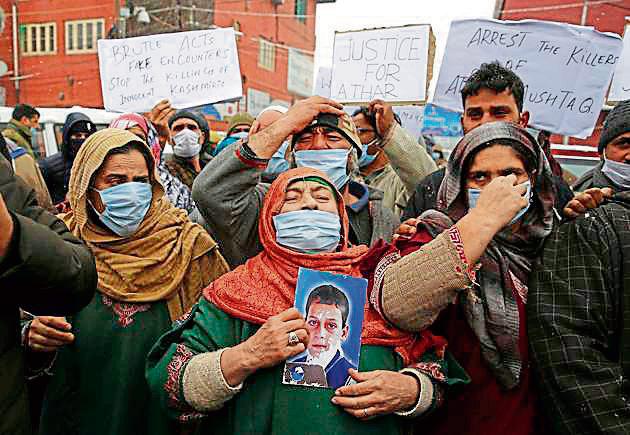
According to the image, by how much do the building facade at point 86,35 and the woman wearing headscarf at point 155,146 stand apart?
1742cm

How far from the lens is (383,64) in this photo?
426cm

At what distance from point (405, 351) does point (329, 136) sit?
1139 mm

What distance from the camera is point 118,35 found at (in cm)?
2047

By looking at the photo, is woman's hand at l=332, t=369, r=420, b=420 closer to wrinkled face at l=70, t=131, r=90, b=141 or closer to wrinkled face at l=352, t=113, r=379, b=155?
wrinkled face at l=352, t=113, r=379, b=155

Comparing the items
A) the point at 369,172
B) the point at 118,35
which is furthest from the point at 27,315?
the point at 118,35

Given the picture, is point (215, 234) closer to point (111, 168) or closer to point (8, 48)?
point (111, 168)

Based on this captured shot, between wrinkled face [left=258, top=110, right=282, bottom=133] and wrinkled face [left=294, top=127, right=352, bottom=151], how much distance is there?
240mm

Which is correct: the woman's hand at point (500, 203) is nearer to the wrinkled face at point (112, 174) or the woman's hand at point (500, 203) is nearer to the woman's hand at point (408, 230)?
the woman's hand at point (408, 230)

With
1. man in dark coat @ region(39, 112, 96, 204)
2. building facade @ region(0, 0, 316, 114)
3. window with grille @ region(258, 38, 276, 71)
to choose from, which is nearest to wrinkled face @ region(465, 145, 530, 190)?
man in dark coat @ region(39, 112, 96, 204)

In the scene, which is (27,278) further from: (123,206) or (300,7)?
(300,7)

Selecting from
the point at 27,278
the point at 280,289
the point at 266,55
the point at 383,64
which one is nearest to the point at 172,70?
the point at 383,64

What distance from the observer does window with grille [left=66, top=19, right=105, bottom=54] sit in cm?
2372

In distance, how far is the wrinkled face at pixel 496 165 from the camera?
6.93 ft

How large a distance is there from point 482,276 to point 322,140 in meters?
1.04
